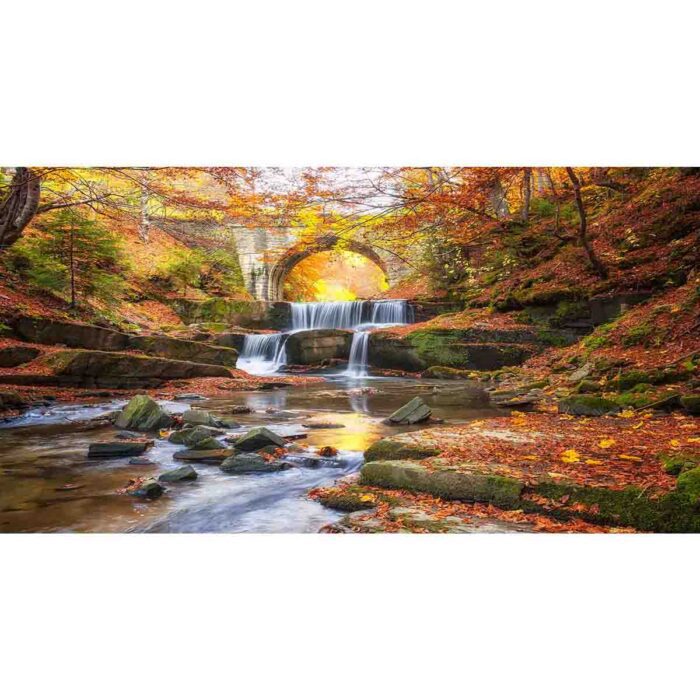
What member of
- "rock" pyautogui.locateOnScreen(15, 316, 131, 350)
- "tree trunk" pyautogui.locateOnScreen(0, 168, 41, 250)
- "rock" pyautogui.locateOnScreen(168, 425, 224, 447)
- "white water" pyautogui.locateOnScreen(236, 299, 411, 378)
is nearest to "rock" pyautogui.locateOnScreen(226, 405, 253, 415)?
"rock" pyautogui.locateOnScreen(168, 425, 224, 447)

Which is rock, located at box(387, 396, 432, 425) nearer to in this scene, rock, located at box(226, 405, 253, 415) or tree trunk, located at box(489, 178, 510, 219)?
A: rock, located at box(226, 405, 253, 415)

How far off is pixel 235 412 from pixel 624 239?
14.8 ft

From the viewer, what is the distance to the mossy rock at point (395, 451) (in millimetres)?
2736

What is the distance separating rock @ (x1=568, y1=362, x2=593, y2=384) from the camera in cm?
447

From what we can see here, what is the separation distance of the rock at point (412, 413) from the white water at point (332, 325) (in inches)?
52.4

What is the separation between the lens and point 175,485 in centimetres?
280

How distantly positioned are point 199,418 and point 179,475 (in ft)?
3.20

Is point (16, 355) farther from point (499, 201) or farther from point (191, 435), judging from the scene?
point (499, 201)

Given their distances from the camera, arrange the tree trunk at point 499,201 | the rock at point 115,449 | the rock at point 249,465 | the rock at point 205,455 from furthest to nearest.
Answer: the tree trunk at point 499,201
the rock at point 115,449
the rock at point 205,455
the rock at point 249,465

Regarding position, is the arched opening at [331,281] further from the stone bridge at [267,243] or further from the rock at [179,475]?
the rock at [179,475]

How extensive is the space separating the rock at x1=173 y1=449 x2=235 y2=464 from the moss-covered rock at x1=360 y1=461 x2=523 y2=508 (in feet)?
3.42

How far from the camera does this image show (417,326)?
6.23m

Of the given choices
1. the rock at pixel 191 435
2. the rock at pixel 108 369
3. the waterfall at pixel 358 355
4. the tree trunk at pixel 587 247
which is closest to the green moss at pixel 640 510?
the rock at pixel 191 435
